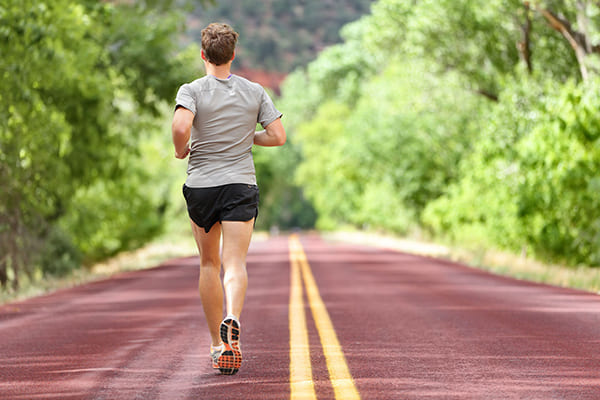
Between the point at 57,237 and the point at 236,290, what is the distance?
51.4 feet

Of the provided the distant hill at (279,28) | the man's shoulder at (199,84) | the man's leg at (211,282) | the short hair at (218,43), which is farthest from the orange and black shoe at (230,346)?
the distant hill at (279,28)

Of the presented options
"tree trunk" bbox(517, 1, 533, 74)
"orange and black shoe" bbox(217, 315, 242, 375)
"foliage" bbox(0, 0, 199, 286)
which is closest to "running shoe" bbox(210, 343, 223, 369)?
"orange and black shoe" bbox(217, 315, 242, 375)

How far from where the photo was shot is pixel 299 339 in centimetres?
780

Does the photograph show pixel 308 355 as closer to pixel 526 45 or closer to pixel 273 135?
pixel 273 135

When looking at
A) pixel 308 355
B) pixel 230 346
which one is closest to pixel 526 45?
pixel 308 355

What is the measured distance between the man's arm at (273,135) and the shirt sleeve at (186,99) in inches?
20.6

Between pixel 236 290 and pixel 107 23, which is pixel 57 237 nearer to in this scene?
pixel 107 23

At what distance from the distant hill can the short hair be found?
140 metres

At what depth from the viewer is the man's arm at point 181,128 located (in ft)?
19.1

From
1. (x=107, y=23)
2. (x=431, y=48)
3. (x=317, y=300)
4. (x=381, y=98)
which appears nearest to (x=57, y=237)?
(x=107, y=23)

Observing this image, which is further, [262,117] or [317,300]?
[317,300]

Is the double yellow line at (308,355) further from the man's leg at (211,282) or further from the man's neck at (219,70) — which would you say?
the man's neck at (219,70)

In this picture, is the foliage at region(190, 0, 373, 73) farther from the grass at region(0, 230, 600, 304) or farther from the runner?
the runner

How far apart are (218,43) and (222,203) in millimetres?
1082
